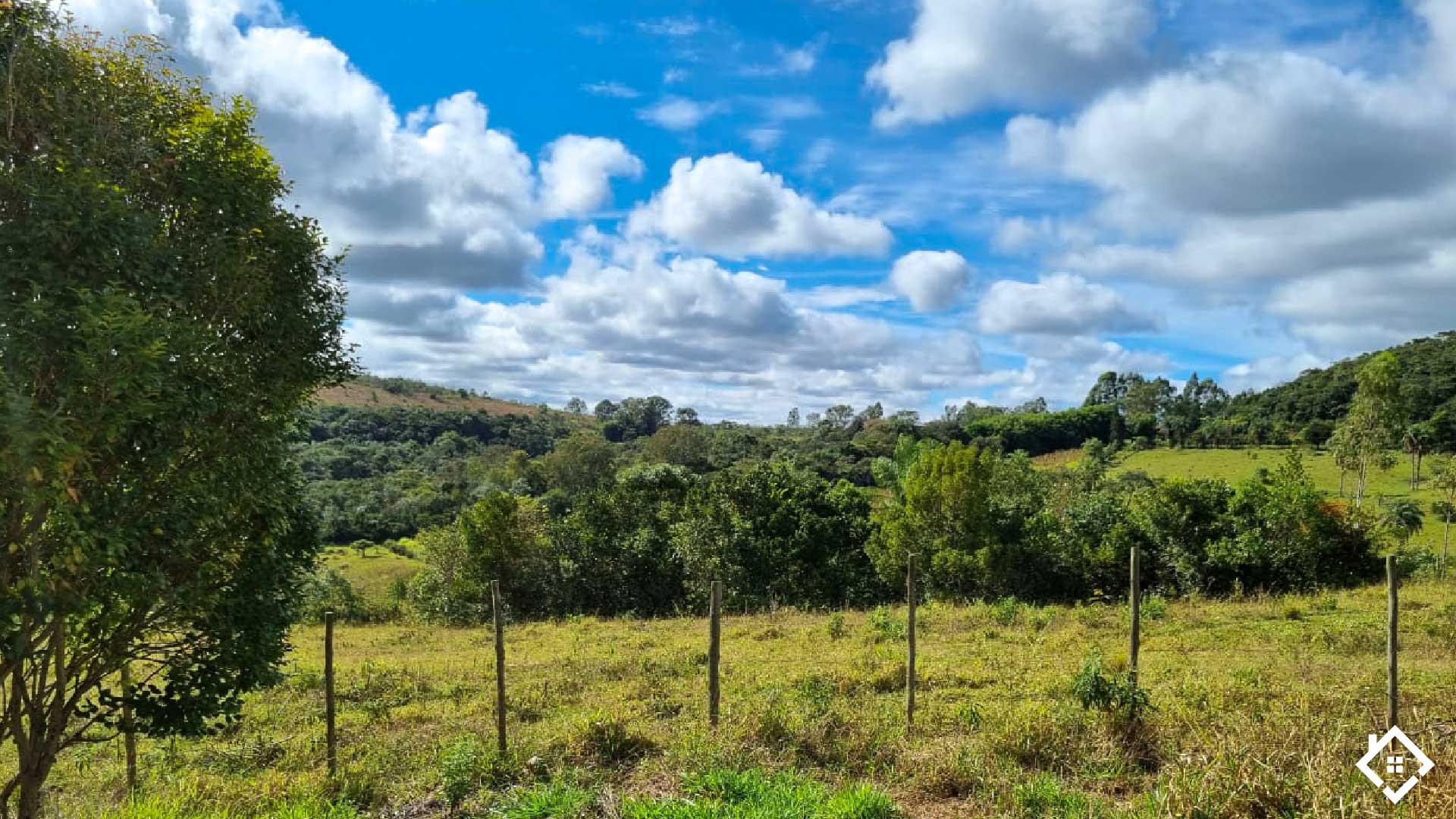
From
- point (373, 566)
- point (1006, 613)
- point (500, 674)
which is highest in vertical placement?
point (500, 674)

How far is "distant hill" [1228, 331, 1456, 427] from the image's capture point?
196ft

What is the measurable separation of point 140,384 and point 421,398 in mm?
167007

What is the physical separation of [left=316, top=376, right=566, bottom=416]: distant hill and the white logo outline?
14101cm

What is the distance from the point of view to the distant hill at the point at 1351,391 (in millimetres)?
59781

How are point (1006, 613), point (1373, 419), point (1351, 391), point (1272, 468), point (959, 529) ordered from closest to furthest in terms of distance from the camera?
point (1006, 613), point (959, 529), point (1373, 419), point (1272, 468), point (1351, 391)

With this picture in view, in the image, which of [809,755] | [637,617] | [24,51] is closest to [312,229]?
[24,51]

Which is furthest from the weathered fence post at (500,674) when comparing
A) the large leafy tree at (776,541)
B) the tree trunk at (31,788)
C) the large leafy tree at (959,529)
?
the large leafy tree at (776,541)

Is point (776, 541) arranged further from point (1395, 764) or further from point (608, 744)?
point (1395, 764)

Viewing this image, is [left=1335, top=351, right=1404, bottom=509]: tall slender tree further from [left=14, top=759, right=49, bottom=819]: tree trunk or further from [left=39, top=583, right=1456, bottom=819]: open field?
[left=14, top=759, right=49, bottom=819]: tree trunk

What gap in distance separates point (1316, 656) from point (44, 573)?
15.5 m

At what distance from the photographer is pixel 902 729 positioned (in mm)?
8336

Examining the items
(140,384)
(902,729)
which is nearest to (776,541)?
(902,729)

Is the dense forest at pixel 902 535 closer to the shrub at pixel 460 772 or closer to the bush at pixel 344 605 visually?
the bush at pixel 344 605

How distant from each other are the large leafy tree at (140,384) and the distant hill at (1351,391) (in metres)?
68.1
